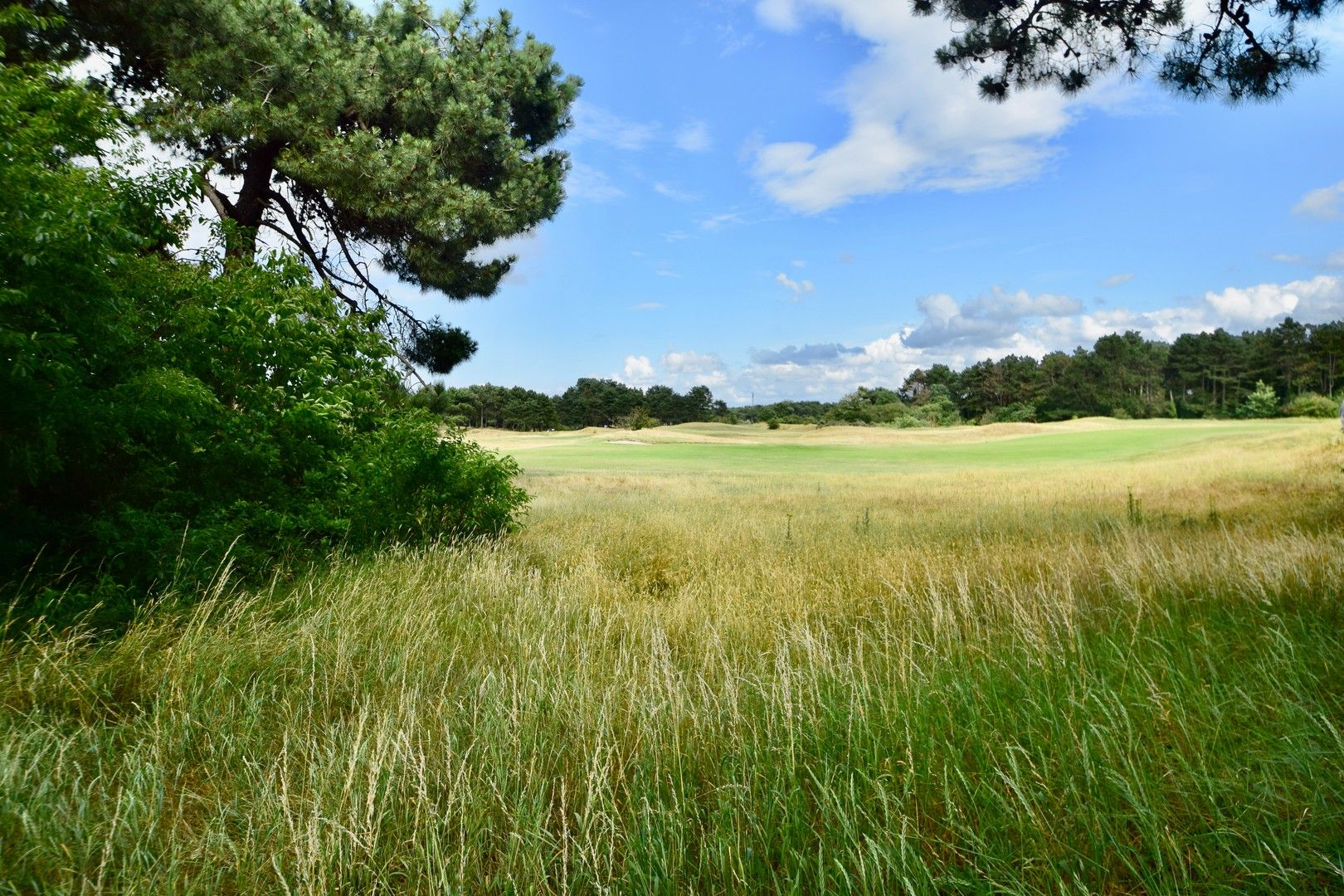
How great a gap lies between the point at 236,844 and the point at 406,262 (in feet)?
46.9

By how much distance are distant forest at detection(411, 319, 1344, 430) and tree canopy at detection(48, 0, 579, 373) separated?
58197 mm

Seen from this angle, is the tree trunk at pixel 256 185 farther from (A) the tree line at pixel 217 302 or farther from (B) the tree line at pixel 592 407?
(B) the tree line at pixel 592 407

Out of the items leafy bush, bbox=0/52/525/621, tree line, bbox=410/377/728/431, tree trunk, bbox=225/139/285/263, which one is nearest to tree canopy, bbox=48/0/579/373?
tree trunk, bbox=225/139/285/263

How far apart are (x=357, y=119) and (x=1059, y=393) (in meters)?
92.6

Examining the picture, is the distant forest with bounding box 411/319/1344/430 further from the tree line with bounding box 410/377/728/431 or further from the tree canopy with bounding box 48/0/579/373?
the tree canopy with bounding box 48/0/579/373

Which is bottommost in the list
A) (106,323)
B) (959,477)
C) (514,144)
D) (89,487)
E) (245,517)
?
(959,477)

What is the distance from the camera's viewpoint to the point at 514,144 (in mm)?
14031

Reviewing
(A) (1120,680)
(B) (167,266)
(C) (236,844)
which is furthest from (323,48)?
(A) (1120,680)

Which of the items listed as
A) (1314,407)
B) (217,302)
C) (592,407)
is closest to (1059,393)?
(1314,407)

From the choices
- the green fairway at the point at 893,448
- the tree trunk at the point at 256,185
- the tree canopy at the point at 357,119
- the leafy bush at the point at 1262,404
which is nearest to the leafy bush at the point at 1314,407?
the leafy bush at the point at 1262,404

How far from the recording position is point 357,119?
12.9m

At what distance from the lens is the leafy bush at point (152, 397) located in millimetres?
3777

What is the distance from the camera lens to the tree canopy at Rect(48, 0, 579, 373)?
1074cm

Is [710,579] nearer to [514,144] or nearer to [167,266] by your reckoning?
[167,266]
